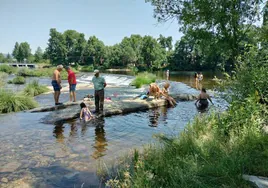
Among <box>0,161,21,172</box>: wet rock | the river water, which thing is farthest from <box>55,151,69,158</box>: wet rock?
<box>0,161,21,172</box>: wet rock

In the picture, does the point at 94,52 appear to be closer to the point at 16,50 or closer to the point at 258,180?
the point at 16,50

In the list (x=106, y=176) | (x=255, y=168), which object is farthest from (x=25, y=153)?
(x=255, y=168)

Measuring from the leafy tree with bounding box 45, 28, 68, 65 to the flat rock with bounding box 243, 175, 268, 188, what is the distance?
123375 mm

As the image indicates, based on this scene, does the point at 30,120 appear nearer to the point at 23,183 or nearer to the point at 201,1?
the point at 23,183

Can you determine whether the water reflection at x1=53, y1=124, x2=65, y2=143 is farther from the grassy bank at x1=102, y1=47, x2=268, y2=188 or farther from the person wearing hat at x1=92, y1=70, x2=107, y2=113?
the grassy bank at x1=102, y1=47, x2=268, y2=188

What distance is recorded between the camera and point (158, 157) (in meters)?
4.80

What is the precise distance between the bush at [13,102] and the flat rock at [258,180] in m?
11.6

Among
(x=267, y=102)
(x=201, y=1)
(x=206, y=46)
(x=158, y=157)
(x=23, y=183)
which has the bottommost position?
(x=23, y=183)

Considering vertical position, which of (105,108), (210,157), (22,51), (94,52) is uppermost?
(22,51)

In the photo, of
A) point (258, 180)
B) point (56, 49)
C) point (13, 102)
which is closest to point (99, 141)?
point (258, 180)

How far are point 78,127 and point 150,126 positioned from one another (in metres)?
2.84

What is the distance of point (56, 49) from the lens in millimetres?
122312

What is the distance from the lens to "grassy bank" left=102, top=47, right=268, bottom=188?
3570 mm

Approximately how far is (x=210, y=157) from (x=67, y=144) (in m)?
4.47
